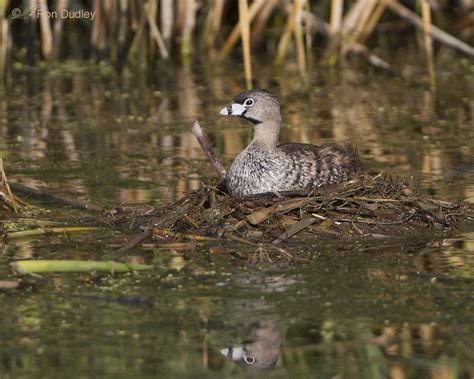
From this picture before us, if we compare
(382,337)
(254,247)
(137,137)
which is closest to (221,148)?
(137,137)

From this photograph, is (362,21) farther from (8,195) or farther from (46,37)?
(8,195)

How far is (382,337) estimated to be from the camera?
18.2 feet

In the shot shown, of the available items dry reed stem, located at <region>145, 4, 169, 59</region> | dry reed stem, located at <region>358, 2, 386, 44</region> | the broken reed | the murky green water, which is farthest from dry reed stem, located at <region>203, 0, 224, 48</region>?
the murky green water

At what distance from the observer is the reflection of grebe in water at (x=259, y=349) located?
5.34 metres

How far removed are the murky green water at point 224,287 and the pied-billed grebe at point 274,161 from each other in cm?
70

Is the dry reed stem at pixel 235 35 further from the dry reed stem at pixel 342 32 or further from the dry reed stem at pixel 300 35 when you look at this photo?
the dry reed stem at pixel 342 32

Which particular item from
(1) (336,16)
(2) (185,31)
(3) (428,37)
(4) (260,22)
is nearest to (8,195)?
(3) (428,37)

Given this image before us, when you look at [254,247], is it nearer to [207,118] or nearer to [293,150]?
[293,150]

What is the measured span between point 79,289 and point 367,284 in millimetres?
1433

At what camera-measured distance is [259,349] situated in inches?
216

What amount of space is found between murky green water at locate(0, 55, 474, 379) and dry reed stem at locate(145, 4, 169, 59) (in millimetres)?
2329

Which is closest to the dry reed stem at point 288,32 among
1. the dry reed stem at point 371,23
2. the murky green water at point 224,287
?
the dry reed stem at point 371,23

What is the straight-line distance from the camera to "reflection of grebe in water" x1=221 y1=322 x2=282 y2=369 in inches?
210

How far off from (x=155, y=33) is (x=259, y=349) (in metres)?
8.65
